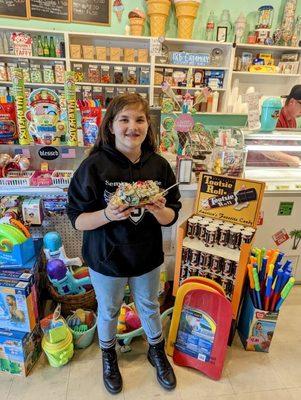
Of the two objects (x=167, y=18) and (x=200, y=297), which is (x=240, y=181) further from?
(x=167, y=18)

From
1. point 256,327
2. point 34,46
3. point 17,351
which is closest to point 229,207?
point 256,327

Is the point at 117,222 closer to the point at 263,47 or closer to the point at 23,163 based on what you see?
the point at 23,163

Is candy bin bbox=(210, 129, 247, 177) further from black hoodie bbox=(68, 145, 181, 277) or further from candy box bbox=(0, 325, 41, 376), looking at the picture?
candy box bbox=(0, 325, 41, 376)

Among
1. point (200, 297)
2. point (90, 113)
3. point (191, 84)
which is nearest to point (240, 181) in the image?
point (200, 297)

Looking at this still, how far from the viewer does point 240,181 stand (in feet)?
5.47

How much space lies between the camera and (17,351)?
1.52m

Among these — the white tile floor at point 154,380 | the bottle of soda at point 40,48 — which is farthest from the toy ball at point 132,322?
the bottle of soda at point 40,48

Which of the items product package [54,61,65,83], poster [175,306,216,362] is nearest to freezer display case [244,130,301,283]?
poster [175,306,216,362]

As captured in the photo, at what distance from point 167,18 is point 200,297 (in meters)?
3.92

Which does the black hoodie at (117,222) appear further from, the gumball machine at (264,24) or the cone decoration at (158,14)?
the gumball machine at (264,24)

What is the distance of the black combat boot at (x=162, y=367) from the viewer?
59.7 inches

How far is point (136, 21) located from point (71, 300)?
142 inches

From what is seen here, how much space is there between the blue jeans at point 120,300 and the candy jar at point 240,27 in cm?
395

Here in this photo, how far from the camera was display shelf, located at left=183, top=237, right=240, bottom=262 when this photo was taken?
1.60 meters
